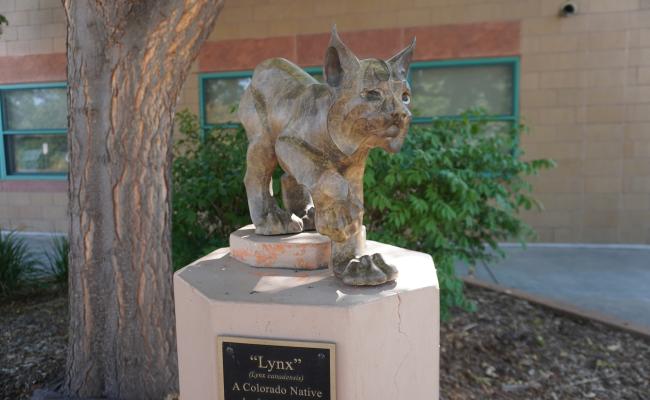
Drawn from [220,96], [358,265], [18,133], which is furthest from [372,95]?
[18,133]

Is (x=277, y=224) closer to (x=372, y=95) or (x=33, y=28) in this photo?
(x=372, y=95)

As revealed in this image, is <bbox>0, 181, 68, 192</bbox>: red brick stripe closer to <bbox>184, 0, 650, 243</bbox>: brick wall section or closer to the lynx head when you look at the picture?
<bbox>184, 0, 650, 243</bbox>: brick wall section

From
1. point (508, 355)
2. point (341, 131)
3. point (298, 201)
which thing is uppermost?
point (341, 131)

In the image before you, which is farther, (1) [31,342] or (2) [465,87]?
(2) [465,87]

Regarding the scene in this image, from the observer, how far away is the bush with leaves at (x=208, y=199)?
4125 millimetres

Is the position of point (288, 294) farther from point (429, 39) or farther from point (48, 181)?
point (48, 181)

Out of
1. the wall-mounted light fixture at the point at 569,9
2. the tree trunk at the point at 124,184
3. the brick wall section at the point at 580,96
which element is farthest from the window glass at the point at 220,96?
the tree trunk at the point at 124,184

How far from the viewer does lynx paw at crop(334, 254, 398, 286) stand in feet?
6.33

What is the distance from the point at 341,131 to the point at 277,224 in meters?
0.62

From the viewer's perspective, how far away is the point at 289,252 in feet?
7.14

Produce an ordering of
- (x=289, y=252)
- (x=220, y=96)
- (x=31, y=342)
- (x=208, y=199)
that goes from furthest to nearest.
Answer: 1. (x=220, y=96)
2. (x=31, y=342)
3. (x=208, y=199)
4. (x=289, y=252)

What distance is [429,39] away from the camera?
7305 mm

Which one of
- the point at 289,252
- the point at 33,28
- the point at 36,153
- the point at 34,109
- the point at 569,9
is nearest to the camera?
the point at 289,252

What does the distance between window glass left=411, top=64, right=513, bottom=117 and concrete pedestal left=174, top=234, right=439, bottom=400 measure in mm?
5767
